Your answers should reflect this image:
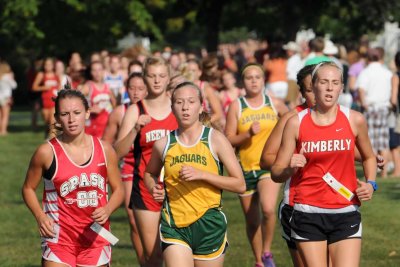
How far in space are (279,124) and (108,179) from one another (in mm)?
1322

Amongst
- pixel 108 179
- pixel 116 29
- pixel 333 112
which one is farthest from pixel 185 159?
pixel 116 29

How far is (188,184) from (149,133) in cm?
207

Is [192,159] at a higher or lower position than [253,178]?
higher

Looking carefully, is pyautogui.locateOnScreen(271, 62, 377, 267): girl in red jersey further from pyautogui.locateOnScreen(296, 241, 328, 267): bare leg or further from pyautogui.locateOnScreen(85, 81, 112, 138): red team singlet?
pyautogui.locateOnScreen(85, 81, 112, 138): red team singlet

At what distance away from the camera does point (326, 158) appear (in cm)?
850

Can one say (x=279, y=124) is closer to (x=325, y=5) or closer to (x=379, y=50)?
(x=379, y=50)

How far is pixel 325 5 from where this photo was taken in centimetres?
5391

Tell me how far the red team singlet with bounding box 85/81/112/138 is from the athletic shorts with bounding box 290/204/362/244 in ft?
28.7

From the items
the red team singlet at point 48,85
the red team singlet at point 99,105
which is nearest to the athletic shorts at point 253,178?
the red team singlet at point 99,105

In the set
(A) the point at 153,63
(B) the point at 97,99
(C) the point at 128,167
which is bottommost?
(C) the point at 128,167

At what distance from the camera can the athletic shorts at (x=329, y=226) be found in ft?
28.1

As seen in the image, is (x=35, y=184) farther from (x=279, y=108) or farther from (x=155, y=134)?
(x=279, y=108)

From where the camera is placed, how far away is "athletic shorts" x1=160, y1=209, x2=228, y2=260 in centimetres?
902

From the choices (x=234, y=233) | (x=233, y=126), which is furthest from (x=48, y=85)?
(x=233, y=126)
